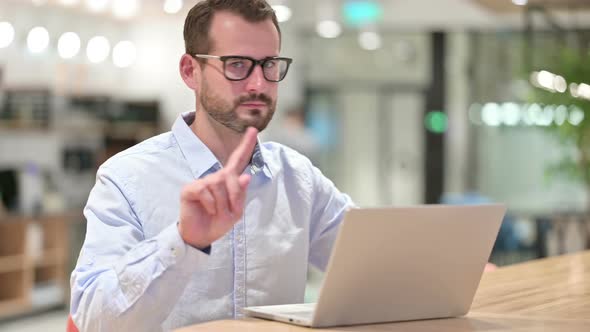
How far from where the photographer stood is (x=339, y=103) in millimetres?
12555

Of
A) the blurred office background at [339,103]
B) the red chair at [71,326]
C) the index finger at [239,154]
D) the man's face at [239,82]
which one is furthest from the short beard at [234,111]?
the blurred office background at [339,103]

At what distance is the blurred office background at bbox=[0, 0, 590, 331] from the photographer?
9.30 metres

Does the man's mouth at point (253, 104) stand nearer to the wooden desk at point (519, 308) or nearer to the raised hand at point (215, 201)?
the raised hand at point (215, 201)

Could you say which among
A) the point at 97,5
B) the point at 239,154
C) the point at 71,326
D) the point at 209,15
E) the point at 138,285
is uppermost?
the point at 97,5

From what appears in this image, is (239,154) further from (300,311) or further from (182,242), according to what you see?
(300,311)

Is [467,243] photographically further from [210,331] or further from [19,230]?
[19,230]

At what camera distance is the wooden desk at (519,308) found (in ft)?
5.55

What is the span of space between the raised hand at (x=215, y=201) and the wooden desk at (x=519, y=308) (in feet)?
0.54

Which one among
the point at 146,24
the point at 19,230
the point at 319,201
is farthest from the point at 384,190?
the point at 319,201

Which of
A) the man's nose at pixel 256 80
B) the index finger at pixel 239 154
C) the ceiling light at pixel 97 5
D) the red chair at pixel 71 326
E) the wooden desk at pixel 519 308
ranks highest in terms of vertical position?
the ceiling light at pixel 97 5

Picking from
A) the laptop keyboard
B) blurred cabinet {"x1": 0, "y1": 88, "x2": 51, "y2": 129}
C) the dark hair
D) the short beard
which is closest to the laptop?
the laptop keyboard

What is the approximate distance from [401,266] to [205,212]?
37cm

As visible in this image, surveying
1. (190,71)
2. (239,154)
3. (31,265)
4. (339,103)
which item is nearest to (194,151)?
(190,71)

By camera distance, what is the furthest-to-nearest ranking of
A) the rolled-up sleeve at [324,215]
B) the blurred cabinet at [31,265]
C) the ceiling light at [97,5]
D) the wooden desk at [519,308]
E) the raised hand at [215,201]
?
the ceiling light at [97,5]
the blurred cabinet at [31,265]
the rolled-up sleeve at [324,215]
the wooden desk at [519,308]
the raised hand at [215,201]
